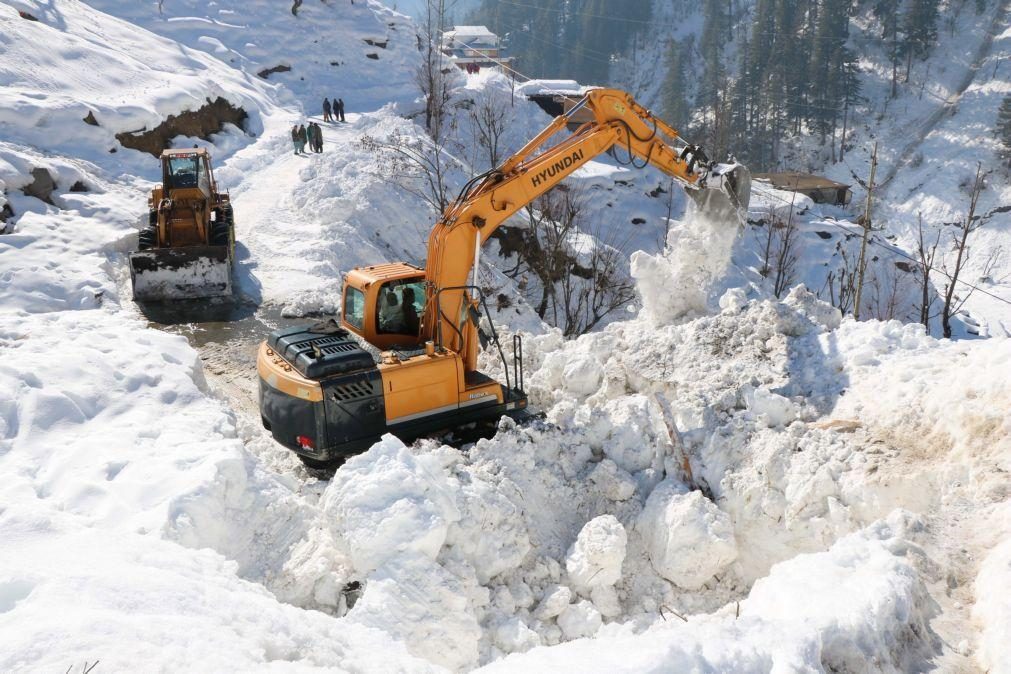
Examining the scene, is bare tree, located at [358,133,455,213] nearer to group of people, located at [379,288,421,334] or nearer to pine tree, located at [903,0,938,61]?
group of people, located at [379,288,421,334]

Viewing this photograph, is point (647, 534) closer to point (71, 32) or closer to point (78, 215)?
point (78, 215)

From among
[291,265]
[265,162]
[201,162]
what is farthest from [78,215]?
[265,162]

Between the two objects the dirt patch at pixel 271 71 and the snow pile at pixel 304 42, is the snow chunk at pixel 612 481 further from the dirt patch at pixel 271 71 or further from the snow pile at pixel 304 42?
the dirt patch at pixel 271 71

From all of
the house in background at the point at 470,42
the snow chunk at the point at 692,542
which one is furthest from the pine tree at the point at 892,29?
the snow chunk at the point at 692,542

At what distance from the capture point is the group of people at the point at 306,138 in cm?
2794

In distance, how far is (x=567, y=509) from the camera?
7.88m

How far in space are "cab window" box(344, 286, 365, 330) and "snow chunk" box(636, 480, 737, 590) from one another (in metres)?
4.44

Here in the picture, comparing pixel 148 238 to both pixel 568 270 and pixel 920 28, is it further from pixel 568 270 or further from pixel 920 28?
pixel 920 28

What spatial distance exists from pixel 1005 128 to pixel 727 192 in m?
55.9

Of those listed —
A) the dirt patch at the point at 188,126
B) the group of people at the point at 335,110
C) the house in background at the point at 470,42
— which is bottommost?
the dirt patch at the point at 188,126

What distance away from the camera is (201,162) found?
17922 mm

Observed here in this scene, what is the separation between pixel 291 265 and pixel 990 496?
49.3 feet

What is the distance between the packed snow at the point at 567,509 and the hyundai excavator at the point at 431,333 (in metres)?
0.60

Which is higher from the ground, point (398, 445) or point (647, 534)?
point (398, 445)
